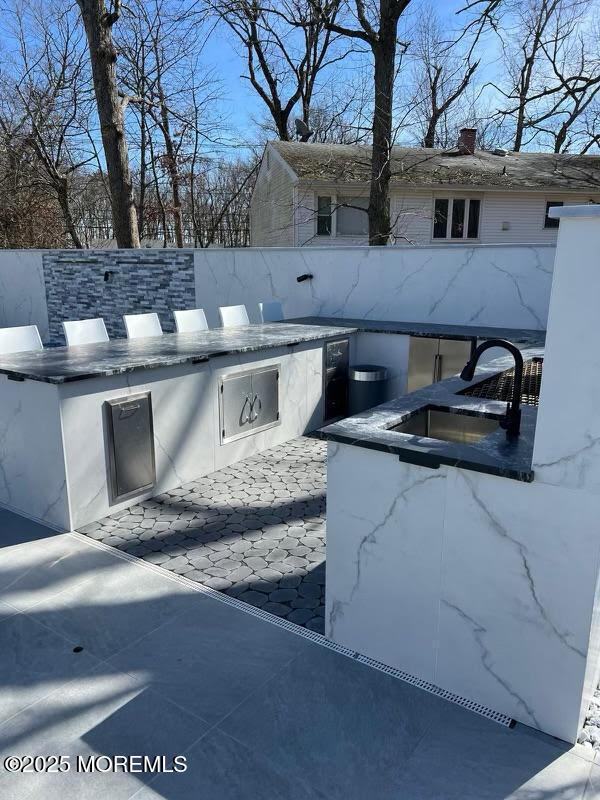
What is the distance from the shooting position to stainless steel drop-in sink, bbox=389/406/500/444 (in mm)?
2574

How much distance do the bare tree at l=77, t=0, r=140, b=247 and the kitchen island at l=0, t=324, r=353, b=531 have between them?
17.6 feet

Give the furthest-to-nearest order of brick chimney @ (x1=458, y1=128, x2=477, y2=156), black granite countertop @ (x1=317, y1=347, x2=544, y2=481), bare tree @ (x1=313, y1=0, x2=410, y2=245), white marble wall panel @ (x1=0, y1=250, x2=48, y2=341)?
brick chimney @ (x1=458, y1=128, x2=477, y2=156) < white marble wall panel @ (x1=0, y1=250, x2=48, y2=341) < bare tree @ (x1=313, y1=0, x2=410, y2=245) < black granite countertop @ (x1=317, y1=347, x2=544, y2=481)

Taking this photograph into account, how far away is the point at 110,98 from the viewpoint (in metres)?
8.59

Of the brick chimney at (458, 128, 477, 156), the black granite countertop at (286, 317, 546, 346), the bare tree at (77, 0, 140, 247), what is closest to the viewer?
the black granite countertop at (286, 317, 546, 346)

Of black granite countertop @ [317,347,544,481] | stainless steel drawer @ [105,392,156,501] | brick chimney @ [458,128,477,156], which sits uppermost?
brick chimney @ [458,128,477,156]

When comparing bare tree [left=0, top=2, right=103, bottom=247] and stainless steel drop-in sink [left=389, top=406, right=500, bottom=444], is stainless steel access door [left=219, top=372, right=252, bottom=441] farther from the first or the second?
bare tree [left=0, top=2, right=103, bottom=247]

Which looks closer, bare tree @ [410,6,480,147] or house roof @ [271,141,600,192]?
bare tree @ [410,6,480,147]

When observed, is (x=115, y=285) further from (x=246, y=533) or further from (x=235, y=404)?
(x=246, y=533)

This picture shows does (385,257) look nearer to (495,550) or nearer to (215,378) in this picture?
(215,378)

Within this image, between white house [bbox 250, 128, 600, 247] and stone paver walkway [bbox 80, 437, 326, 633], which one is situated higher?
white house [bbox 250, 128, 600, 247]

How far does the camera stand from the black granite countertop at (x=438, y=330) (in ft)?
15.9

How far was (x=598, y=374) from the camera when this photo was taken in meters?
1.59

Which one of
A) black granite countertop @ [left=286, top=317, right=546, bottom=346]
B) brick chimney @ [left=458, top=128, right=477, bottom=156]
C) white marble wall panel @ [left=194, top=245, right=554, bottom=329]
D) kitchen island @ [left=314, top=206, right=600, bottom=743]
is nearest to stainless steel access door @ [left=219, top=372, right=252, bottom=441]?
black granite countertop @ [left=286, top=317, right=546, bottom=346]

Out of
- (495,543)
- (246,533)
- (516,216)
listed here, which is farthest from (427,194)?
(495,543)
